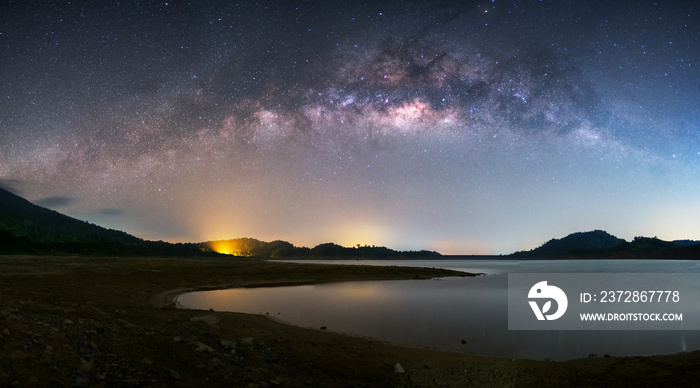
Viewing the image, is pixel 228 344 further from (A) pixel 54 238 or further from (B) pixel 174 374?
(A) pixel 54 238

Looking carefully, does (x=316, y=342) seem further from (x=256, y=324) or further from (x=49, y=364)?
(x=49, y=364)

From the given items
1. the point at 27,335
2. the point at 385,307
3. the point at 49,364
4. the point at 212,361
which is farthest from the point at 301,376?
the point at 385,307

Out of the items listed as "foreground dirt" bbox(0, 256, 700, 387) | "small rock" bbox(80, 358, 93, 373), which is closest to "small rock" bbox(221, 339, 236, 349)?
"foreground dirt" bbox(0, 256, 700, 387)

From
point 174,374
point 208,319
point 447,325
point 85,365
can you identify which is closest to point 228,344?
point 174,374

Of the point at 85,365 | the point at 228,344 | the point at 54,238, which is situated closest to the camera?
the point at 85,365

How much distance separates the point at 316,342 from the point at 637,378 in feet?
29.1

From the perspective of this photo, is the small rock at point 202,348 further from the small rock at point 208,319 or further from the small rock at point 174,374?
the small rock at point 208,319

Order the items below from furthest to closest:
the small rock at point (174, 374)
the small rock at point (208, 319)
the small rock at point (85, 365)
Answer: the small rock at point (208, 319) → the small rock at point (174, 374) → the small rock at point (85, 365)

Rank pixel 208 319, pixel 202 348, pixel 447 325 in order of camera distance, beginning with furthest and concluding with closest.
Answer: pixel 447 325
pixel 208 319
pixel 202 348

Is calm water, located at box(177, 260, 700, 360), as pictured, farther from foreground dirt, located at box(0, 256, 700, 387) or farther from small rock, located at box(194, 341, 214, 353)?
small rock, located at box(194, 341, 214, 353)

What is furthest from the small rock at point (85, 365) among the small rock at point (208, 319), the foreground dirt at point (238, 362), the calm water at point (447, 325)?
the calm water at point (447, 325)

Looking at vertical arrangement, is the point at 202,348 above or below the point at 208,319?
above

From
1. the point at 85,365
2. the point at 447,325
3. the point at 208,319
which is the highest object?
the point at 85,365

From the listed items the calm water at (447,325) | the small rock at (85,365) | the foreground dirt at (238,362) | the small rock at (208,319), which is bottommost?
the calm water at (447,325)
